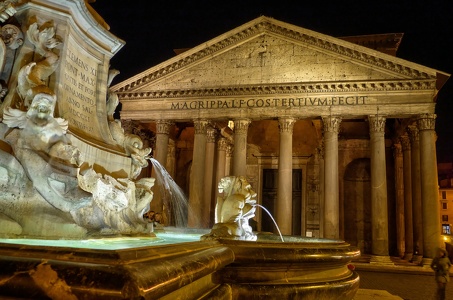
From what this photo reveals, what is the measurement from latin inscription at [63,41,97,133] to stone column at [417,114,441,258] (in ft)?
51.3

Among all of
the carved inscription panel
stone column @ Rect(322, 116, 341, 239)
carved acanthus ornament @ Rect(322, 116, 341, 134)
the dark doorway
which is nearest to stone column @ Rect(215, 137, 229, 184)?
the dark doorway

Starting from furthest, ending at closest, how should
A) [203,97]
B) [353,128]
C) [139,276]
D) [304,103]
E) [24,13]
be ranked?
1. [353,128]
2. [203,97]
3. [304,103]
4. [24,13]
5. [139,276]

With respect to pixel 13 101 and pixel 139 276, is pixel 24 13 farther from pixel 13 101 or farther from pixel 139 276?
pixel 139 276

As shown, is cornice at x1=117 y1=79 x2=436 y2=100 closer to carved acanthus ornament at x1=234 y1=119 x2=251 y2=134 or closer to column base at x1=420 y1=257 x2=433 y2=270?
carved acanthus ornament at x1=234 y1=119 x2=251 y2=134

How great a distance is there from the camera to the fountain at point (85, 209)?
160 centimetres

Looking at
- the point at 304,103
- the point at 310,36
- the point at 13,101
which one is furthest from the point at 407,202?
the point at 13,101

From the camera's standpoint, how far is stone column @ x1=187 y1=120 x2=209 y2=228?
1795 centimetres

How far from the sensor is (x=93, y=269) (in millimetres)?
1548

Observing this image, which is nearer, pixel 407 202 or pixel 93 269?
pixel 93 269

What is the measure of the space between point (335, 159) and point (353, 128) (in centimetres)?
668

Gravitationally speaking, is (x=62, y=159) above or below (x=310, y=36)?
below

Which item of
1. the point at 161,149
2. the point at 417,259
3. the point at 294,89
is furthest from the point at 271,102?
the point at 417,259

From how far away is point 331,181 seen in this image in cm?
1686

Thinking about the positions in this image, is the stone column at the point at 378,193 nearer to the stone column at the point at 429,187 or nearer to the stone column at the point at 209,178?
the stone column at the point at 429,187
